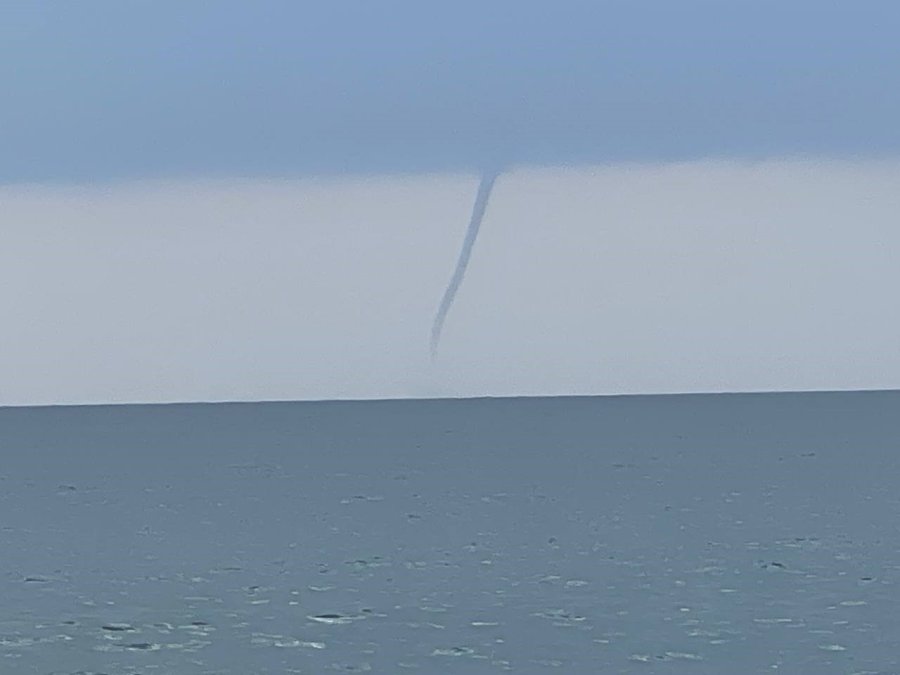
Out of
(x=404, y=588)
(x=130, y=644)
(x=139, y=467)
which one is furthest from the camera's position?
(x=139, y=467)

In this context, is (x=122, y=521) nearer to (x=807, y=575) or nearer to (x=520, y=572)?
(x=520, y=572)

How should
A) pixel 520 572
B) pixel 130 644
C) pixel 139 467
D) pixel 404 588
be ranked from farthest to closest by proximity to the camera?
pixel 139 467, pixel 520 572, pixel 404 588, pixel 130 644

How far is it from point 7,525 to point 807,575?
43.4 metres

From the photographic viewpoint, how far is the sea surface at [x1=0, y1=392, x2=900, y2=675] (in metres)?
34.1

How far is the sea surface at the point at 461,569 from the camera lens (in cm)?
3409

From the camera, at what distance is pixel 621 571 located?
161 feet

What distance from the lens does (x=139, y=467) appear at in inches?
4941

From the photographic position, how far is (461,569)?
1970 inches

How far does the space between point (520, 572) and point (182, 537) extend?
21168 mm

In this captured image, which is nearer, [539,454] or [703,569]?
[703,569]

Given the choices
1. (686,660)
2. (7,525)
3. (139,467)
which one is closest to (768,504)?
(7,525)

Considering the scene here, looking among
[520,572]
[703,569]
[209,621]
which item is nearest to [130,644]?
[209,621]

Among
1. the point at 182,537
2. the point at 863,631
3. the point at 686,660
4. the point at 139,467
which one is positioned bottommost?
the point at 686,660

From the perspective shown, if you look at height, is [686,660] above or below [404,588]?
below
